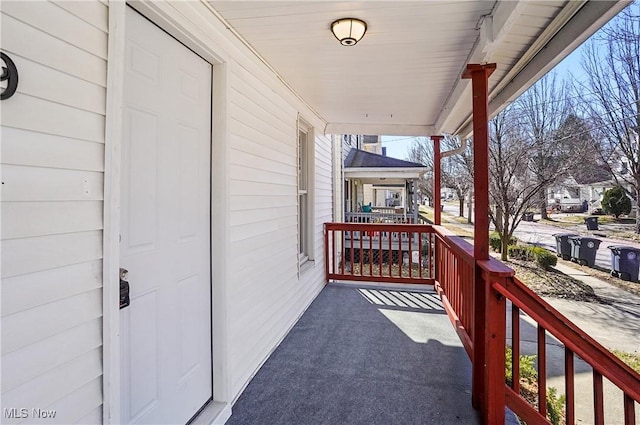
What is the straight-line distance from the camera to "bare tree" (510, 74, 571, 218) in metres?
8.31

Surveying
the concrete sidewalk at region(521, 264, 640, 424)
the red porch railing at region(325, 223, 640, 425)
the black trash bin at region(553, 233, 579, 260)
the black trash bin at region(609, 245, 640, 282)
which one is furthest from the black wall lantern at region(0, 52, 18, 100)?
the black trash bin at region(553, 233, 579, 260)

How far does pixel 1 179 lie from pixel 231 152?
131 cm

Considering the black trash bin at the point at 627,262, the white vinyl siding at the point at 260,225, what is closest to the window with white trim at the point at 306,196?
the white vinyl siding at the point at 260,225

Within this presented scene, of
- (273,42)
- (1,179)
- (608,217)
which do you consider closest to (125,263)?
(1,179)

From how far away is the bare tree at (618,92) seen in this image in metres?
6.46

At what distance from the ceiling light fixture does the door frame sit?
28.7 inches

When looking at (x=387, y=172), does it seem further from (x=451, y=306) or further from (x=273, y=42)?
(x=273, y=42)

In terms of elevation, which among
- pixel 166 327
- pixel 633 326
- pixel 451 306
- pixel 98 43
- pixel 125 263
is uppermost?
pixel 98 43

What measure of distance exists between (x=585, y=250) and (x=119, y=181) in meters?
10.5

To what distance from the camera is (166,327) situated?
1651 millimetres

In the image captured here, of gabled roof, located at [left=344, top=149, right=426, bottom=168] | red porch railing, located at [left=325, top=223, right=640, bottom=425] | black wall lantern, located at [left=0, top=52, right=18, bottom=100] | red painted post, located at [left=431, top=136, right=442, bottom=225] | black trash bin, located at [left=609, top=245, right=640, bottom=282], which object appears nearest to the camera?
black wall lantern, located at [left=0, top=52, right=18, bottom=100]

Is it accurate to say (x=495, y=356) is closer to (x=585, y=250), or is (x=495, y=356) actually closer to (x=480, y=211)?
(x=480, y=211)

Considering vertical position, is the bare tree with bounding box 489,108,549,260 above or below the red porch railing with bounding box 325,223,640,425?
above

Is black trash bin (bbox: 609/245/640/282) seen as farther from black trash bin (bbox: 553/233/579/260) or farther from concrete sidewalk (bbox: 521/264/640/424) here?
black trash bin (bbox: 553/233/579/260)
